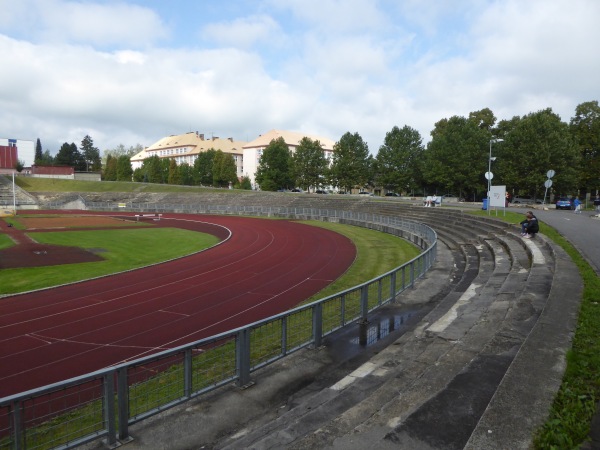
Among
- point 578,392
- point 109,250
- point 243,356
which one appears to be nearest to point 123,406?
point 243,356

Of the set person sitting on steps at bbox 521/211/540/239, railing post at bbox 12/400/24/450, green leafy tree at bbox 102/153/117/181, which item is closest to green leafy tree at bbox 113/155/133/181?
green leafy tree at bbox 102/153/117/181

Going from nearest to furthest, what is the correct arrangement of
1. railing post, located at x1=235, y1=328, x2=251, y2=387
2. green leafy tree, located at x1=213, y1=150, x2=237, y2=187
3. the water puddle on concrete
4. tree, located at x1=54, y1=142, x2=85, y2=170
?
railing post, located at x1=235, y1=328, x2=251, y2=387 → the water puddle on concrete → green leafy tree, located at x1=213, y1=150, x2=237, y2=187 → tree, located at x1=54, y1=142, x2=85, y2=170

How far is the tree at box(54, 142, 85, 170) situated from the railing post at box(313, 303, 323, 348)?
14988cm

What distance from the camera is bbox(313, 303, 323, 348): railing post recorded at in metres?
8.20

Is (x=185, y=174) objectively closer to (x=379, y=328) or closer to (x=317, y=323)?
(x=379, y=328)

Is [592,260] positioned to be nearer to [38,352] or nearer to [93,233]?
[38,352]

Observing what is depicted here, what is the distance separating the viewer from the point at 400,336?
921cm

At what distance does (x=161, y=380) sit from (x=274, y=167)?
78649 millimetres

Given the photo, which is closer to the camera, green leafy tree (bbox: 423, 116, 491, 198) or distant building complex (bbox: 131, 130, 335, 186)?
green leafy tree (bbox: 423, 116, 491, 198)

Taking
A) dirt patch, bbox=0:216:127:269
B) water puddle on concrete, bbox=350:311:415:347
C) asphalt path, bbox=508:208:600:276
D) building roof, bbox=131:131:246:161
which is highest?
building roof, bbox=131:131:246:161

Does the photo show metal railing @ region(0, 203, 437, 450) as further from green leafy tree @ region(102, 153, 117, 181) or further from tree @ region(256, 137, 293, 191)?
green leafy tree @ region(102, 153, 117, 181)

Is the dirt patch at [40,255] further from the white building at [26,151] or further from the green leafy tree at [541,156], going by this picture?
the white building at [26,151]

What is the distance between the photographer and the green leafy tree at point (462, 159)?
2232 inches

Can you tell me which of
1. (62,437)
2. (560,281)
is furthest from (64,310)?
(560,281)
